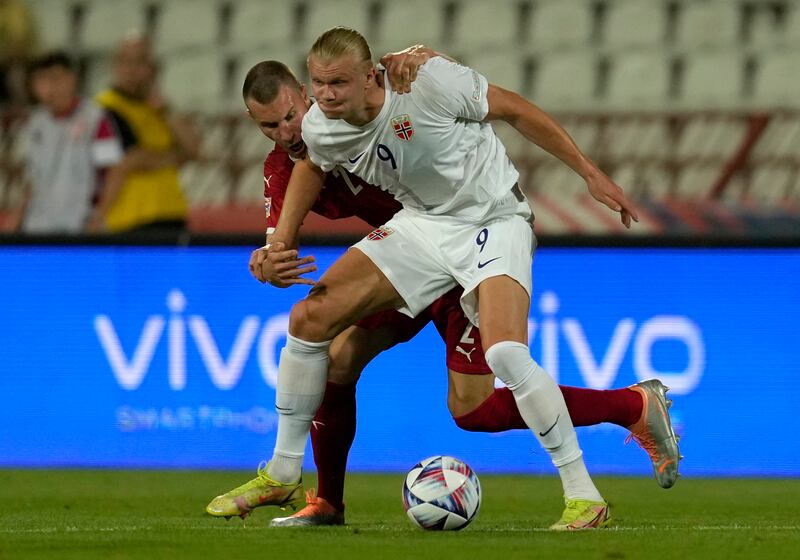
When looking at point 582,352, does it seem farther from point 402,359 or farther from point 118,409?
point 118,409

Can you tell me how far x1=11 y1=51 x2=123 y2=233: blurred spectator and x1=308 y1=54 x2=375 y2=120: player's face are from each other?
454 centimetres

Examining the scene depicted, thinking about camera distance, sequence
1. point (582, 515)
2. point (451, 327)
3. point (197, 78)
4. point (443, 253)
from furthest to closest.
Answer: point (197, 78) → point (451, 327) → point (443, 253) → point (582, 515)

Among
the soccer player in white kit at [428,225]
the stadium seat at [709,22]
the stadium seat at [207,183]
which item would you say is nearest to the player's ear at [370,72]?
the soccer player in white kit at [428,225]

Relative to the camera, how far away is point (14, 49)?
40.0ft

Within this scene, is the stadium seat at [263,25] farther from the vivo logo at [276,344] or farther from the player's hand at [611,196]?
the player's hand at [611,196]

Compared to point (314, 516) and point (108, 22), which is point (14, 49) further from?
point (314, 516)

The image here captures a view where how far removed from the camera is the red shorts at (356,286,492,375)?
18.7 ft

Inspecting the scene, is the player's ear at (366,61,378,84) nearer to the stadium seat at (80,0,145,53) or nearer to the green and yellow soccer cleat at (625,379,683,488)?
the green and yellow soccer cleat at (625,379,683,488)

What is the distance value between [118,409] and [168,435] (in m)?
0.32

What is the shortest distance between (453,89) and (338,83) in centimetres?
44

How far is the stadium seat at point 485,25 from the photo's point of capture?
13023 millimetres

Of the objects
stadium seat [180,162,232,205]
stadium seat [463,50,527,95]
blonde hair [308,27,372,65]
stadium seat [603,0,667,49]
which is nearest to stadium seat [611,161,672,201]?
stadium seat [463,50,527,95]

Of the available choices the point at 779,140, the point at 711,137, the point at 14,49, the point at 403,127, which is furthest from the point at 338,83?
the point at 14,49

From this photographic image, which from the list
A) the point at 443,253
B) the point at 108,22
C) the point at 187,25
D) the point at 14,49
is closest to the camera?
the point at 443,253
